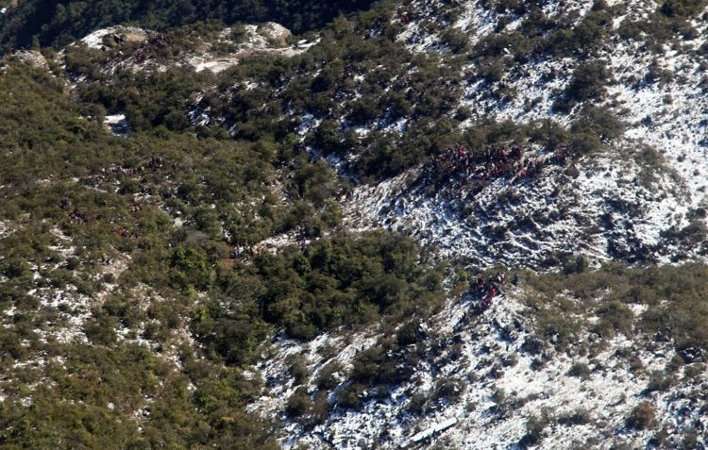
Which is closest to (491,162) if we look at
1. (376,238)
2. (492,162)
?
(492,162)

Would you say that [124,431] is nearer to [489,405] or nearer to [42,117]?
[489,405]

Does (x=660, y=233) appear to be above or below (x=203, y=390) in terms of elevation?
below

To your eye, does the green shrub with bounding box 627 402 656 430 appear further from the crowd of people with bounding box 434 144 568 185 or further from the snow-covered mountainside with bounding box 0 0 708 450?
the crowd of people with bounding box 434 144 568 185

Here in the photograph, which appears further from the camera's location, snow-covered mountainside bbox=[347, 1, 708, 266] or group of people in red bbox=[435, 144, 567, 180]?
group of people in red bbox=[435, 144, 567, 180]

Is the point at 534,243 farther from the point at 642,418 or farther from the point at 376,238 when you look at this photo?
the point at 642,418

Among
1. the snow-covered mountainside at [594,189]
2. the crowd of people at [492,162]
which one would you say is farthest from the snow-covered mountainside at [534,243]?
the crowd of people at [492,162]

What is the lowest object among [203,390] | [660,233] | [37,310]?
[660,233]

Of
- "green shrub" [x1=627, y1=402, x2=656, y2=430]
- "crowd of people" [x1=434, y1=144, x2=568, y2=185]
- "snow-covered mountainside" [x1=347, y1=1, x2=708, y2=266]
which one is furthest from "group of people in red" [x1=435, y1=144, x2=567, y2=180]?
"green shrub" [x1=627, y1=402, x2=656, y2=430]

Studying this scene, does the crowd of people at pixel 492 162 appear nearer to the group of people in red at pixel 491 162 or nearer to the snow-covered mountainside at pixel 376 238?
the group of people in red at pixel 491 162

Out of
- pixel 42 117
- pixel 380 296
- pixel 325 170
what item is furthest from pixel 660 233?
pixel 42 117

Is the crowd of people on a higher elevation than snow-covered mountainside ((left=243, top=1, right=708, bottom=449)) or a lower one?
higher

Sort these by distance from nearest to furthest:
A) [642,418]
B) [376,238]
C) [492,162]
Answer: [642,418], [376,238], [492,162]
